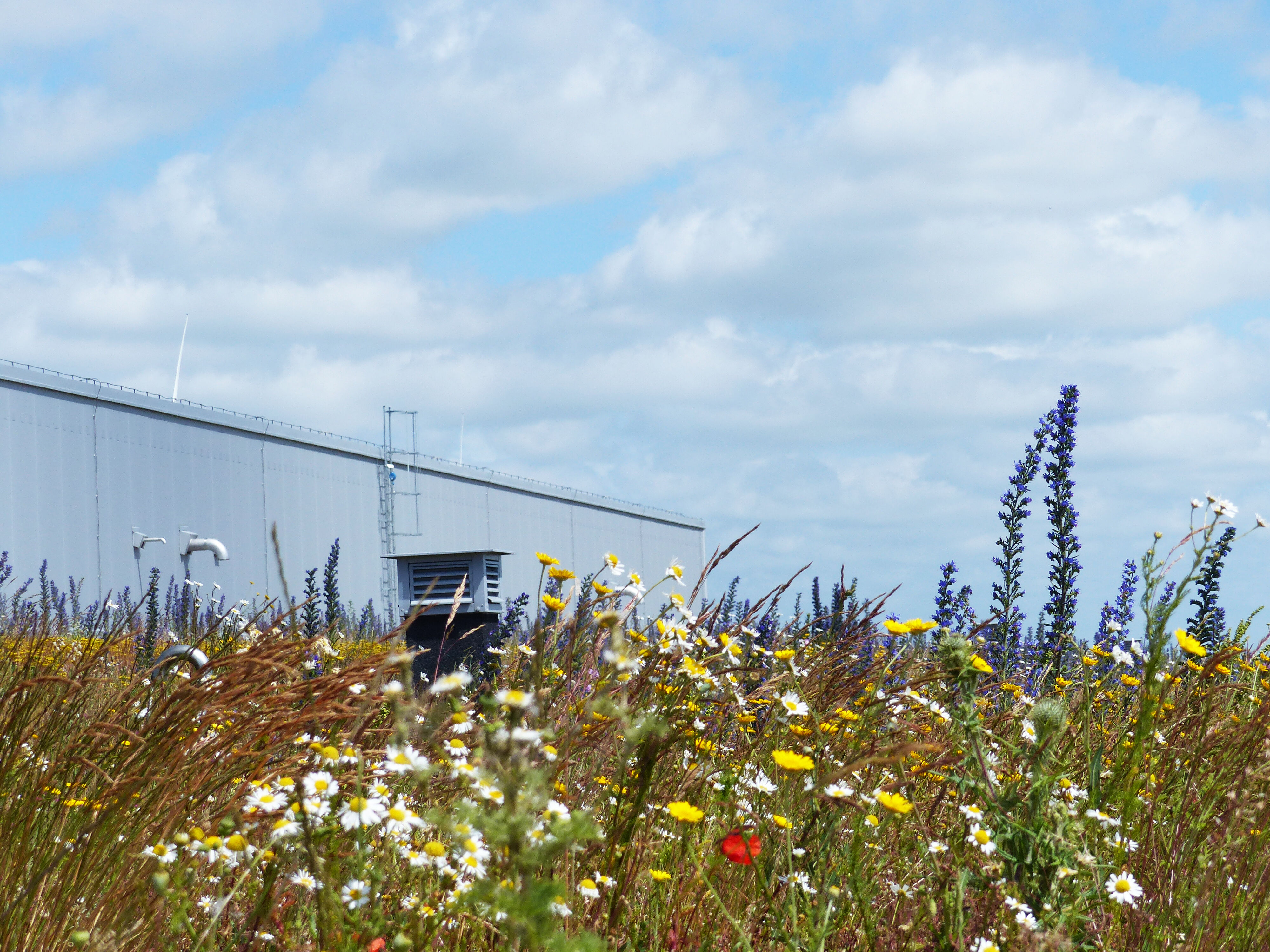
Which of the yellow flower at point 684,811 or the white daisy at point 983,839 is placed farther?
the white daisy at point 983,839

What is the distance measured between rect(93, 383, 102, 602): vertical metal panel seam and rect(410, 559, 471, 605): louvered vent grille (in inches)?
478

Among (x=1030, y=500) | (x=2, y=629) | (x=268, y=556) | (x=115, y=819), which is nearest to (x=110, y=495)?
(x=268, y=556)

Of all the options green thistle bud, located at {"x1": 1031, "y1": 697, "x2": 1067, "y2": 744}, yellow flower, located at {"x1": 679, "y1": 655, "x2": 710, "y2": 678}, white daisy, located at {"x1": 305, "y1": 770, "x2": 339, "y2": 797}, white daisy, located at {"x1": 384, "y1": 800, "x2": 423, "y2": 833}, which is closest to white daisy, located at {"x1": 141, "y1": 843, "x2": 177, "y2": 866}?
white daisy, located at {"x1": 305, "y1": 770, "x2": 339, "y2": 797}

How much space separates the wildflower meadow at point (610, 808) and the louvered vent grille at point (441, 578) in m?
4.55

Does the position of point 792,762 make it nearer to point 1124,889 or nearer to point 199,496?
point 1124,889

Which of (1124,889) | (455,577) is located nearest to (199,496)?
(455,577)

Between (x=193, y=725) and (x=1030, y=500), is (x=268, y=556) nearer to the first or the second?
(x=1030, y=500)

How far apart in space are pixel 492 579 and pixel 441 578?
44cm

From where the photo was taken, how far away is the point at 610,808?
2.96 m

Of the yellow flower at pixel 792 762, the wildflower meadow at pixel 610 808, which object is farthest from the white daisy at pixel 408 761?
the yellow flower at pixel 792 762

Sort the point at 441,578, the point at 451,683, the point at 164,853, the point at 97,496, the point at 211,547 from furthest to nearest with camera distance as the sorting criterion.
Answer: the point at 97,496
the point at 441,578
the point at 211,547
the point at 164,853
the point at 451,683

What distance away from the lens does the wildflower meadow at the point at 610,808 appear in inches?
72.4

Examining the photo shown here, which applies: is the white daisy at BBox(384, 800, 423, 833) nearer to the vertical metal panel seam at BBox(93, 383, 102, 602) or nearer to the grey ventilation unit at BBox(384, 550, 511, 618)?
the grey ventilation unit at BBox(384, 550, 511, 618)

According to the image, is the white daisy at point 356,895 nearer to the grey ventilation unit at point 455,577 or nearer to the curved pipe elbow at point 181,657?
the curved pipe elbow at point 181,657
